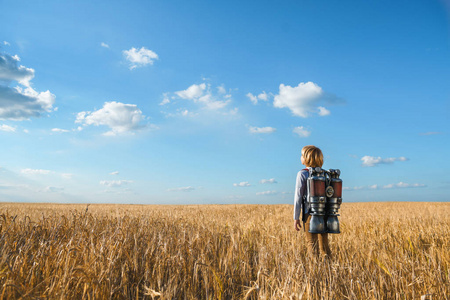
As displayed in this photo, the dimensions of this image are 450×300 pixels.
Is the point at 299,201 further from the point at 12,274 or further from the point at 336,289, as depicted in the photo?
the point at 12,274

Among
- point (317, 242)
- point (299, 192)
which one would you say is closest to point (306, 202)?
point (299, 192)

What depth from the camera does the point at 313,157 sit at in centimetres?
451

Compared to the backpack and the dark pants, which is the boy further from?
the backpack

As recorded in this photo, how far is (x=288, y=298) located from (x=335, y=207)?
2.20m

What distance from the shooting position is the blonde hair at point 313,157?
4.50 meters

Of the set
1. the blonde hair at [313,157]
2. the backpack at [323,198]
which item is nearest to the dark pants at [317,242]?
the backpack at [323,198]

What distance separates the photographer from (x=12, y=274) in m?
2.50

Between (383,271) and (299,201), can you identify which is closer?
(383,271)

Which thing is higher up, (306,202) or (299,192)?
(299,192)

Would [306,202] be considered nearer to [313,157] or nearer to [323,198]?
[323,198]

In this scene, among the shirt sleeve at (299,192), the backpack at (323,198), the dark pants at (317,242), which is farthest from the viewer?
the shirt sleeve at (299,192)

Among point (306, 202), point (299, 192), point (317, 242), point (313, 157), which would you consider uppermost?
point (313, 157)

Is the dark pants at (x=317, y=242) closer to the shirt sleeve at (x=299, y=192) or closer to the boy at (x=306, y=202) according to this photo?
the boy at (x=306, y=202)

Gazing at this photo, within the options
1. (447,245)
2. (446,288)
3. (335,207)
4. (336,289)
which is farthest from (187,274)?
(447,245)
